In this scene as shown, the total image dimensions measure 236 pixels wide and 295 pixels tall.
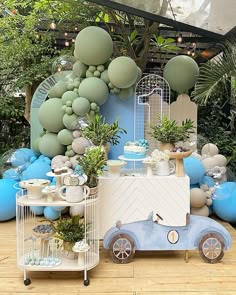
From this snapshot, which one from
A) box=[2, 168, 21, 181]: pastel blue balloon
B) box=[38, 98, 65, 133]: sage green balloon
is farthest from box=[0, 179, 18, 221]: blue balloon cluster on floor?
box=[38, 98, 65, 133]: sage green balloon

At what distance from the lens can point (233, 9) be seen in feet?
12.5

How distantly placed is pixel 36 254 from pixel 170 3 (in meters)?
Answer: 2.83

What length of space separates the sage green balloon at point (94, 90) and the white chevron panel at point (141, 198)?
154cm

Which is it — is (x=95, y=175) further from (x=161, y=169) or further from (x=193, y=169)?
(x=193, y=169)

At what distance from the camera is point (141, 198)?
2.98 meters

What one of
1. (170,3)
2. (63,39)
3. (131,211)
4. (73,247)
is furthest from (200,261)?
(63,39)

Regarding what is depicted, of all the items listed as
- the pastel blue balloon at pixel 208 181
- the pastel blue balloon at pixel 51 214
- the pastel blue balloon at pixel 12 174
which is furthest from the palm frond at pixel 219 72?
the pastel blue balloon at pixel 12 174

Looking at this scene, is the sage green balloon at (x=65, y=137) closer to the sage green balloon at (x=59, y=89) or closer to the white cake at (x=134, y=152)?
the sage green balloon at (x=59, y=89)

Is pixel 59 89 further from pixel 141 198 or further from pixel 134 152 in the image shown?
pixel 141 198

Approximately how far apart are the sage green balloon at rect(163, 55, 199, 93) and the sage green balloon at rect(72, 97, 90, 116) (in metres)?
1.18

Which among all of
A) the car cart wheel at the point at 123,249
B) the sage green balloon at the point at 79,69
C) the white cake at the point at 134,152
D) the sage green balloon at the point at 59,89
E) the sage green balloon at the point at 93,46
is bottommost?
the car cart wheel at the point at 123,249

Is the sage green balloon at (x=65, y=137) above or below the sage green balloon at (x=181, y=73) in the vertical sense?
below

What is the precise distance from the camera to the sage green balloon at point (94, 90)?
4262 mm

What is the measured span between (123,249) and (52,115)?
202 cm
